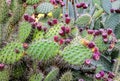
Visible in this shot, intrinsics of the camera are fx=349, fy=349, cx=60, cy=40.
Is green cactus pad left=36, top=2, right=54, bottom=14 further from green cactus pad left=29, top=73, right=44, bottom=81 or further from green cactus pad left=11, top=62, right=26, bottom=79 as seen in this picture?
green cactus pad left=29, top=73, right=44, bottom=81

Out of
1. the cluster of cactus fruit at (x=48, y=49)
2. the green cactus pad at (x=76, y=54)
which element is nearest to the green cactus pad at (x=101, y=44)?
the cluster of cactus fruit at (x=48, y=49)

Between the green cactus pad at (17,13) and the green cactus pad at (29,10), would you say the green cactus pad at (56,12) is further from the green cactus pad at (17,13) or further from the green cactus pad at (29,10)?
the green cactus pad at (17,13)

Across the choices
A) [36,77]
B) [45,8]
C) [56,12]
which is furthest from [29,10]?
[36,77]

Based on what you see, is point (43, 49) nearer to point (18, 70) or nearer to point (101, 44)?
point (18, 70)

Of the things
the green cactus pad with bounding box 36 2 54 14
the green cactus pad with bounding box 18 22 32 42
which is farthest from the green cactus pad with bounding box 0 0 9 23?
the green cactus pad with bounding box 36 2 54 14

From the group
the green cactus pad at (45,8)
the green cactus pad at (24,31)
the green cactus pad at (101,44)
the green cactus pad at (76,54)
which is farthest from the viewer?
the green cactus pad at (45,8)
